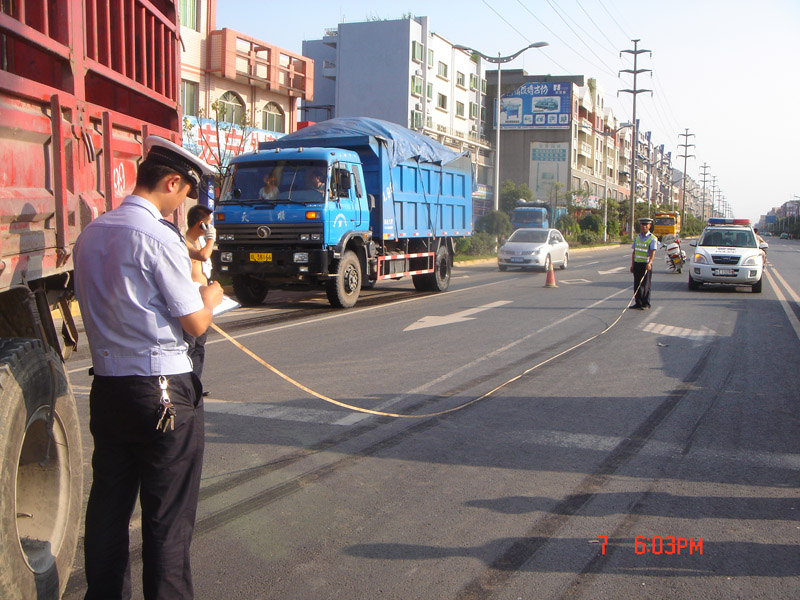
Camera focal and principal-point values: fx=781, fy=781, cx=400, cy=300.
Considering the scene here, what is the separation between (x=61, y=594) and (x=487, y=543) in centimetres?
199

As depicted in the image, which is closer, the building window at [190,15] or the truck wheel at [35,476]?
the truck wheel at [35,476]

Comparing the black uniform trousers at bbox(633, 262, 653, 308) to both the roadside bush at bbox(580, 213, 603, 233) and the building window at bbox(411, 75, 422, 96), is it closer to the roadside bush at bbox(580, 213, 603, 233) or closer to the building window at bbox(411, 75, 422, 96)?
the building window at bbox(411, 75, 422, 96)

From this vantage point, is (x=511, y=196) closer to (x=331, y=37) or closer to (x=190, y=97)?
(x=331, y=37)

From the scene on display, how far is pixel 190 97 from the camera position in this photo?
94.0 feet

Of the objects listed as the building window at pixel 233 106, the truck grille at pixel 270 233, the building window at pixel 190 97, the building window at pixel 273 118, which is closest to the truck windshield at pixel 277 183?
the truck grille at pixel 270 233

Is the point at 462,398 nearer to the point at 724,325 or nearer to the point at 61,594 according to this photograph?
the point at 61,594

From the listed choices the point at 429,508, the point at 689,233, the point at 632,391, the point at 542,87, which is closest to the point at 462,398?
the point at 632,391

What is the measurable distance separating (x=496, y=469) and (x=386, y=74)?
50837 millimetres

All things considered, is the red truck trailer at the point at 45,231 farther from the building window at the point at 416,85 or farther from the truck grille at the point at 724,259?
the building window at the point at 416,85

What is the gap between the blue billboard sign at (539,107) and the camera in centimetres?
7894

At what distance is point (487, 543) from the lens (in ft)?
13.0

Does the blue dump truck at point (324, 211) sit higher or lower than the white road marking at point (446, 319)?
higher

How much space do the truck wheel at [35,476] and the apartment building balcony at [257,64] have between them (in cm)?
2718
